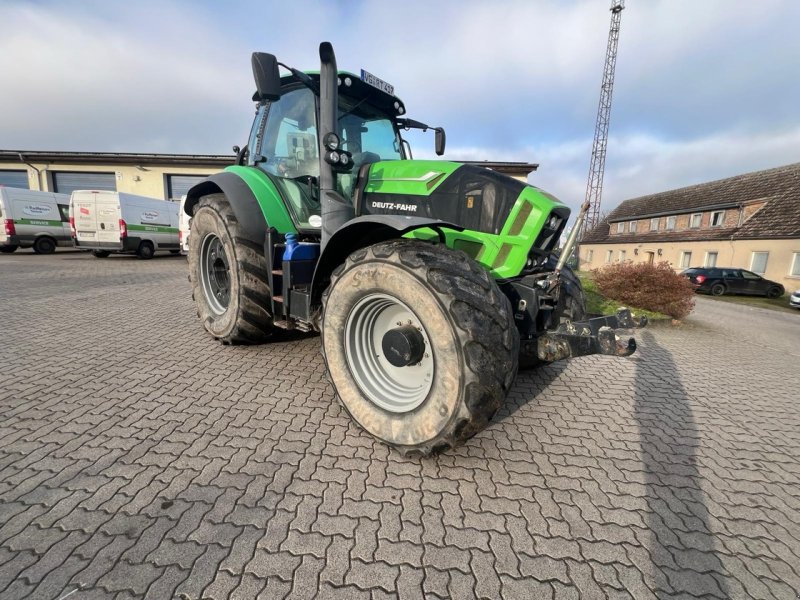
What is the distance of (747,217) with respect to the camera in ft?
69.2

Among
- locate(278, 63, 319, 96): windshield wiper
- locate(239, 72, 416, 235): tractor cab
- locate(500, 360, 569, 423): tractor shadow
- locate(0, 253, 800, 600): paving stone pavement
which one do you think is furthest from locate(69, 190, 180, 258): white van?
locate(500, 360, 569, 423): tractor shadow

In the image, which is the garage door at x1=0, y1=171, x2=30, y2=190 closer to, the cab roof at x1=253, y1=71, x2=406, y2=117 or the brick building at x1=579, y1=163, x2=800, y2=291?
the cab roof at x1=253, y1=71, x2=406, y2=117

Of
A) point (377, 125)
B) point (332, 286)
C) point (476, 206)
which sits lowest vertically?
point (332, 286)

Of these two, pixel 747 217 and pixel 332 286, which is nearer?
pixel 332 286

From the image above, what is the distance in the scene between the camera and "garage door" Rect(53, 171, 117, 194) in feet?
69.5

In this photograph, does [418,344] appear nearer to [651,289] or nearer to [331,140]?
[331,140]

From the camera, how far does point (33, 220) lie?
589 inches

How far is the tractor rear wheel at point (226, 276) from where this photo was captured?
3.61m

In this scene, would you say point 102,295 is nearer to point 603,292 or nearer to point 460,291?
point 460,291

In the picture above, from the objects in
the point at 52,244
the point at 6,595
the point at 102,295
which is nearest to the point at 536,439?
the point at 6,595

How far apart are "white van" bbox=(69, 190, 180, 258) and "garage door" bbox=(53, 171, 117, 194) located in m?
8.58

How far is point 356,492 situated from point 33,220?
20.1 meters

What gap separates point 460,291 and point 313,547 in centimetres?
139

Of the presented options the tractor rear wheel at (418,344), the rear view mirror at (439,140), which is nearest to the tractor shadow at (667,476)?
the tractor rear wheel at (418,344)
